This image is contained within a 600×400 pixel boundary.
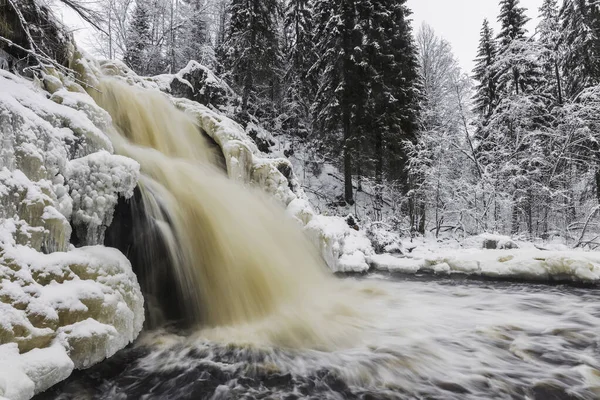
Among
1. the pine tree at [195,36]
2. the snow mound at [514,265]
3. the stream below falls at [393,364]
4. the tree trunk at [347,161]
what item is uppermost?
the pine tree at [195,36]

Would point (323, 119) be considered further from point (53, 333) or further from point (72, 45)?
point (53, 333)

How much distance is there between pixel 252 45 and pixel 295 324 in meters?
14.2

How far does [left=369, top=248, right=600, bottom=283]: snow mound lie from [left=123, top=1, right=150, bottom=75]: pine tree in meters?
18.9

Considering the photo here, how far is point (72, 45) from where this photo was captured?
5973 mm

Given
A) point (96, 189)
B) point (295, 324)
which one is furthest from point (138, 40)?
point (295, 324)

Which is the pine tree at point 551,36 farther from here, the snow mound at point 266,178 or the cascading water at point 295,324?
the cascading water at point 295,324

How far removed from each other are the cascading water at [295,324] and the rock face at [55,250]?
0.31 metres

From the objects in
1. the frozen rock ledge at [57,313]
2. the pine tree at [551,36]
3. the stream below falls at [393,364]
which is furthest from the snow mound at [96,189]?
the pine tree at [551,36]

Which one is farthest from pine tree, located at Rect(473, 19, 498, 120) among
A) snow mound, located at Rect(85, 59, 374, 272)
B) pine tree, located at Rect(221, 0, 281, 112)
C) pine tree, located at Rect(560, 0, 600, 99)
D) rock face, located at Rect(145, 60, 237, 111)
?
snow mound, located at Rect(85, 59, 374, 272)

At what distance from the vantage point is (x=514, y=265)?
679 centimetres

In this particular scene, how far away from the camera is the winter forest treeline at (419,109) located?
11281 millimetres

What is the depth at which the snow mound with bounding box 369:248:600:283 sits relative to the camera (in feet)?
20.6

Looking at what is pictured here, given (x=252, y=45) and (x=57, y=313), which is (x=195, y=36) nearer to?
(x=252, y=45)

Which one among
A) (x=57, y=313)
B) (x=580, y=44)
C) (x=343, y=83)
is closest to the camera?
(x=57, y=313)
